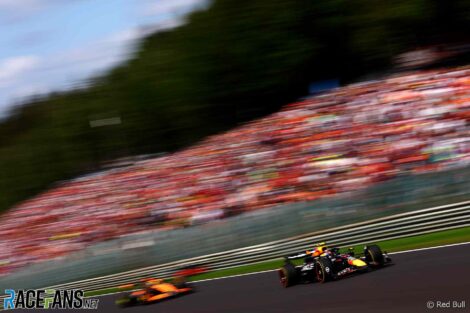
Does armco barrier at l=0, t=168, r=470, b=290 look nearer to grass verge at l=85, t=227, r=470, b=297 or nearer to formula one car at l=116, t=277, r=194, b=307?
grass verge at l=85, t=227, r=470, b=297

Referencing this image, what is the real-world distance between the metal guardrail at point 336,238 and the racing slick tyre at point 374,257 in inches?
93.2

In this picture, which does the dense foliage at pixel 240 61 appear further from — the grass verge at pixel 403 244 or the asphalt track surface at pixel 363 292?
the asphalt track surface at pixel 363 292

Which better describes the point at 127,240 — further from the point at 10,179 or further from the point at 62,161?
the point at 10,179

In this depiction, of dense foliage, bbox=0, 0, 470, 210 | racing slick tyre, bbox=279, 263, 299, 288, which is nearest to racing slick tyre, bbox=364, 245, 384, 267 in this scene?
racing slick tyre, bbox=279, 263, 299, 288

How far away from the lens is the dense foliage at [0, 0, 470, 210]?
20938 millimetres

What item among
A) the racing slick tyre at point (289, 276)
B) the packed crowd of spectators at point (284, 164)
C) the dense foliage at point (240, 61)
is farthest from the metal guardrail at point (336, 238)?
the dense foliage at point (240, 61)

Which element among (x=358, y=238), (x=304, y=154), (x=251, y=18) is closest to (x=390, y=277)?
(x=358, y=238)

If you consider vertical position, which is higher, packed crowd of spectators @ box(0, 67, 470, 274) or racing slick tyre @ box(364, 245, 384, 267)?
packed crowd of spectators @ box(0, 67, 470, 274)

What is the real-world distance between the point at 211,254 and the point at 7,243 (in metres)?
8.40

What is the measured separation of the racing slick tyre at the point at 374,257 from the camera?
8680 mm

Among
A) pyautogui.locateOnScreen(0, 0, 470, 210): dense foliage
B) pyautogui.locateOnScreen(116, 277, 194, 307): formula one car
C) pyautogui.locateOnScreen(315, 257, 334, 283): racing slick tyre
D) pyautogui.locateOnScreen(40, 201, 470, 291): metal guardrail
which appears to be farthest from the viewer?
pyautogui.locateOnScreen(0, 0, 470, 210): dense foliage

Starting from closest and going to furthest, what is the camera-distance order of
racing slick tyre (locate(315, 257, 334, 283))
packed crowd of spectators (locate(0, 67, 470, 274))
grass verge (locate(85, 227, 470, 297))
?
racing slick tyre (locate(315, 257, 334, 283)) → grass verge (locate(85, 227, 470, 297)) → packed crowd of spectators (locate(0, 67, 470, 274))

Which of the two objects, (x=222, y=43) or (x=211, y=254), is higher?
(x=222, y=43)

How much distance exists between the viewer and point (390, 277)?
8102 millimetres
